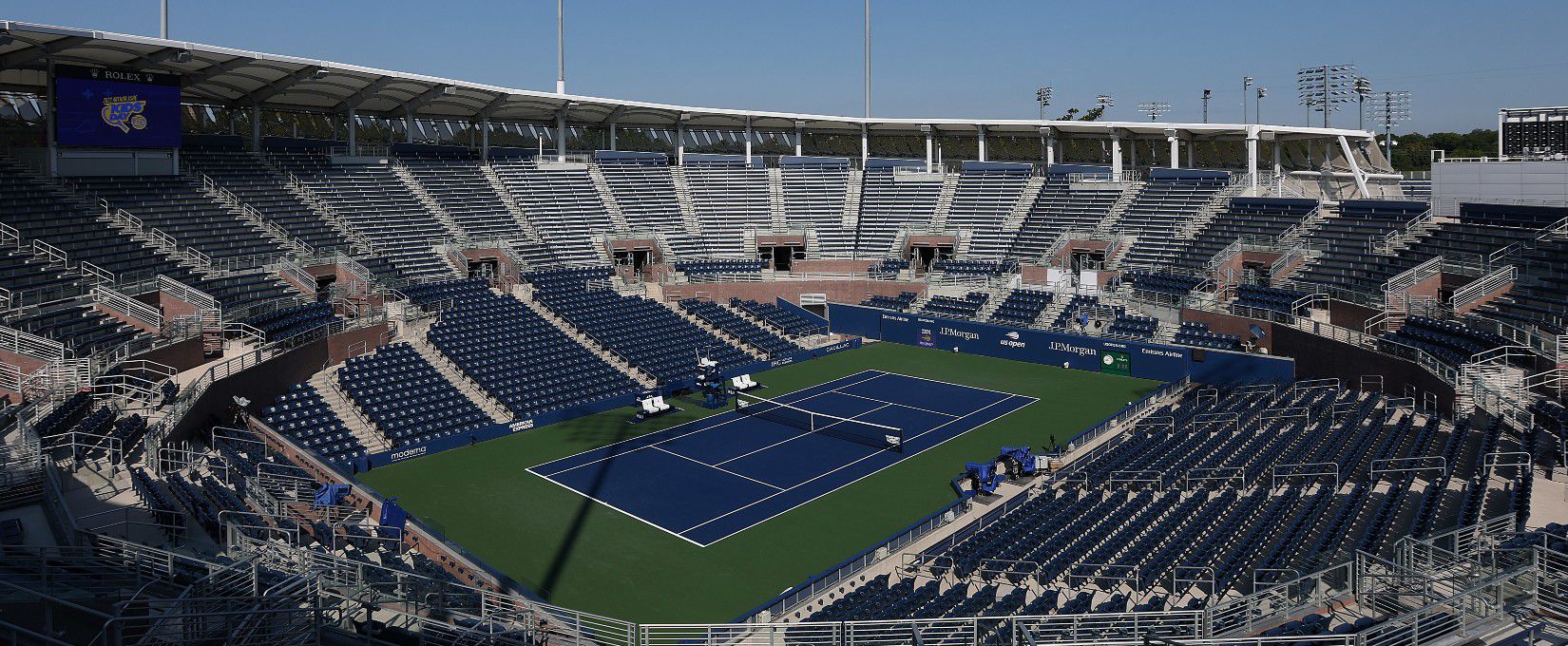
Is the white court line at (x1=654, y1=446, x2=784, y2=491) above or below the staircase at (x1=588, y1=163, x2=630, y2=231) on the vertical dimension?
below

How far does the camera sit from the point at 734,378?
38344mm

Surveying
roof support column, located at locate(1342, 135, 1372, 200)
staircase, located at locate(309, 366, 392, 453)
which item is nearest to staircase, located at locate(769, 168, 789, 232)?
roof support column, located at locate(1342, 135, 1372, 200)

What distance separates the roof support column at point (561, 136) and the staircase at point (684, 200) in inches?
244

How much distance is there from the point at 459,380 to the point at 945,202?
3174 centimetres

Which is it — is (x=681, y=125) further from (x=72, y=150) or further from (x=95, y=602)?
(x=95, y=602)

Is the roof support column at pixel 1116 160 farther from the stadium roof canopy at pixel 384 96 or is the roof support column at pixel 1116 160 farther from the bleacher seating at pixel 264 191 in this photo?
the bleacher seating at pixel 264 191

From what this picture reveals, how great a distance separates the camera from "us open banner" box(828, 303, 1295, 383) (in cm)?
3712

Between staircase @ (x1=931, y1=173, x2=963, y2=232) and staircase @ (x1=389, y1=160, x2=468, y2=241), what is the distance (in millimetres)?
24372

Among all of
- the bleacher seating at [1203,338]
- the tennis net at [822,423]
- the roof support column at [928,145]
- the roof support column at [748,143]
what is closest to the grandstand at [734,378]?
the tennis net at [822,423]

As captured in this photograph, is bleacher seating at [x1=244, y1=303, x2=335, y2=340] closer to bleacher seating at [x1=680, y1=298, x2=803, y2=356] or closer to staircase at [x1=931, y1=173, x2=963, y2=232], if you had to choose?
bleacher seating at [x1=680, y1=298, x2=803, y2=356]

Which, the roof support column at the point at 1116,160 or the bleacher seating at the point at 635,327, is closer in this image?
the bleacher seating at the point at 635,327

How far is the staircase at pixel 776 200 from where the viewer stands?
5728 cm

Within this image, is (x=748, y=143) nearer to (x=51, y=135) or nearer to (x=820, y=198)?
(x=820, y=198)

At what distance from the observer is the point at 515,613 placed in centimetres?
1616
